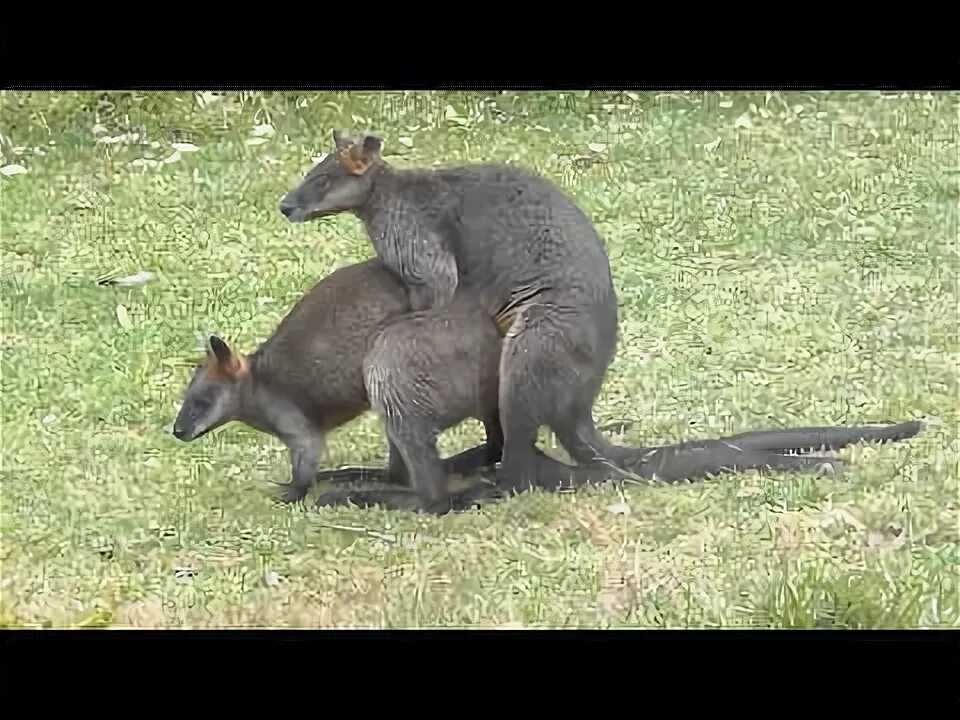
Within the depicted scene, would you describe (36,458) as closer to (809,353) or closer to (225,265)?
(225,265)

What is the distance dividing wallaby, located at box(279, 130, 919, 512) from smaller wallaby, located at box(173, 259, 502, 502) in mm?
60

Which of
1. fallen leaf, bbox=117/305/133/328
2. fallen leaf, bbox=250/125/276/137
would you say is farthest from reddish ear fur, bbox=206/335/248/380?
fallen leaf, bbox=250/125/276/137

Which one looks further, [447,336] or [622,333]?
[622,333]

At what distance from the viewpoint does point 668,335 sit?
9.26 ft

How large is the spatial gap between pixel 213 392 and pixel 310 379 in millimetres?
185

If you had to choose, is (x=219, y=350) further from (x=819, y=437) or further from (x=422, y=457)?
(x=819, y=437)

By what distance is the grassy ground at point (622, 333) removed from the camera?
9.04ft

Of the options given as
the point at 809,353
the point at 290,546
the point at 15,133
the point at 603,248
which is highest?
the point at 15,133

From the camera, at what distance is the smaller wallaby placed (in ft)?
8.98

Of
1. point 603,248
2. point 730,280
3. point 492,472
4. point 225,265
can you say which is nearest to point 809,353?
point 730,280

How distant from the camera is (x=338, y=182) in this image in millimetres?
2740

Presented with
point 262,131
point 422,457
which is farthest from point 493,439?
point 262,131

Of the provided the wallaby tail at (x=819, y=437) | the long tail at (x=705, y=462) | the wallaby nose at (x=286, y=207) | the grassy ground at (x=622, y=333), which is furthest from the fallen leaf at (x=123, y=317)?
the wallaby tail at (x=819, y=437)

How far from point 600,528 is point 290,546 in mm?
580
